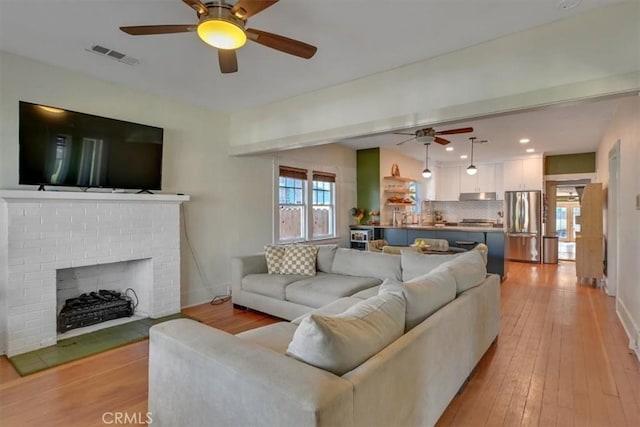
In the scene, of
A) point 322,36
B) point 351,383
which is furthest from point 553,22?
point 351,383

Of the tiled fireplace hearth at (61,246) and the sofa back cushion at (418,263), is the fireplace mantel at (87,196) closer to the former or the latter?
the tiled fireplace hearth at (61,246)

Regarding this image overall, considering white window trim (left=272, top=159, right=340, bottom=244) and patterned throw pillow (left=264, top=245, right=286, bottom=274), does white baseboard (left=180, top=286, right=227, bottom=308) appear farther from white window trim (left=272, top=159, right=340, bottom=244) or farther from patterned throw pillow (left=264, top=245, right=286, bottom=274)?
white window trim (left=272, top=159, right=340, bottom=244)

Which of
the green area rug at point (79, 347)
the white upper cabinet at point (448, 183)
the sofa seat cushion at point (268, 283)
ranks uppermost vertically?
the white upper cabinet at point (448, 183)

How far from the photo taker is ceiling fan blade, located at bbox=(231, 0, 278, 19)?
1900 millimetres

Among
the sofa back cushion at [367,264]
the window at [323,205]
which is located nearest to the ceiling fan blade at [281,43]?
the sofa back cushion at [367,264]

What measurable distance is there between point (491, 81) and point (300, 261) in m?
2.79

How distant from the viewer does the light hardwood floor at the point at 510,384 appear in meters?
2.09

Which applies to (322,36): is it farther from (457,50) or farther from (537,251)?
(537,251)

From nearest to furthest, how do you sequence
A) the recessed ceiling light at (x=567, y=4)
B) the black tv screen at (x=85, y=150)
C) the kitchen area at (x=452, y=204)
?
the recessed ceiling light at (x=567, y=4) → the black tv screen at (x=85, y=150) → the kitchen area at (x=452, y=204)

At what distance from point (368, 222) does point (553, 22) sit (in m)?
5.34

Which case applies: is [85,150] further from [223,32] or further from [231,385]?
[231,385]

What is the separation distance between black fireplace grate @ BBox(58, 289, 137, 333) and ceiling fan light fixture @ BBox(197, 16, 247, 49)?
122 inches

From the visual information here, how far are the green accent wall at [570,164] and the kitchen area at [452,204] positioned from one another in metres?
0.56

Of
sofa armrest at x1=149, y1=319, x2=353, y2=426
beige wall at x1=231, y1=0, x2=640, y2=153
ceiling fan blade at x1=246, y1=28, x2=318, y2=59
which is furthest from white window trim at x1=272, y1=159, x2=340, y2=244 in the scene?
sofa armrest at x1=149, y1=319, x2=353, y2=426
